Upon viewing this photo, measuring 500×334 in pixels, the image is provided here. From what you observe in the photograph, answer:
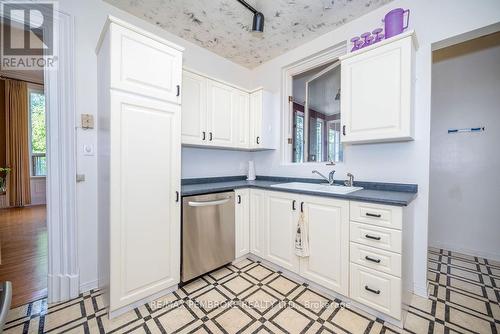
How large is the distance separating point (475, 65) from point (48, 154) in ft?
14.5

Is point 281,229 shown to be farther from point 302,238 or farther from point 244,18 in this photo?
point 244,18

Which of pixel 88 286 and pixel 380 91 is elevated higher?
pixel 380 91

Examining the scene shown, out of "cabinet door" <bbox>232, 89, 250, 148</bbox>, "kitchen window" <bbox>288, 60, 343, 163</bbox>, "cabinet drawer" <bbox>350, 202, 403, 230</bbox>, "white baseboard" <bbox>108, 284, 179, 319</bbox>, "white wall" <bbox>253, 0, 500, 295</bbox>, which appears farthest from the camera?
"cabinet door" <bbox>232, 89, 250, 148</bbox>

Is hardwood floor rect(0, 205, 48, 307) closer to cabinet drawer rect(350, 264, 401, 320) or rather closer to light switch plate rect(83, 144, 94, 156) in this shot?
light switch plate rect(83, 144, 94, 156)

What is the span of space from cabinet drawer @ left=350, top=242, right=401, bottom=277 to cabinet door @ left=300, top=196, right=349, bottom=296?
7cm

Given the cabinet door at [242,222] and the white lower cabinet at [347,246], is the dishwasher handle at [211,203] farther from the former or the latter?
the white lower cabinet at [347,246]

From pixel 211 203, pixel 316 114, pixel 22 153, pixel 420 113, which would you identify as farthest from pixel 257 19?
pixel 22 153

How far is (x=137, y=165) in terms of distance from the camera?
1.53 m

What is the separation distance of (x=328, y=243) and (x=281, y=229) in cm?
50

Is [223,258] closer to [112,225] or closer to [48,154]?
[112,225]

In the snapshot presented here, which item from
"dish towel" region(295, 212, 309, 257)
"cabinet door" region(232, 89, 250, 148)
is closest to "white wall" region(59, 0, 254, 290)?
"cabinet door" region(232, 89, 250, 148)

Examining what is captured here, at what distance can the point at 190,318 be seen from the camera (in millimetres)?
1490

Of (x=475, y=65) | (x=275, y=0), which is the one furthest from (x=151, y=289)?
(x=475, y=65)

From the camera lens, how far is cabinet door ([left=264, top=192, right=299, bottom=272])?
197 cm
